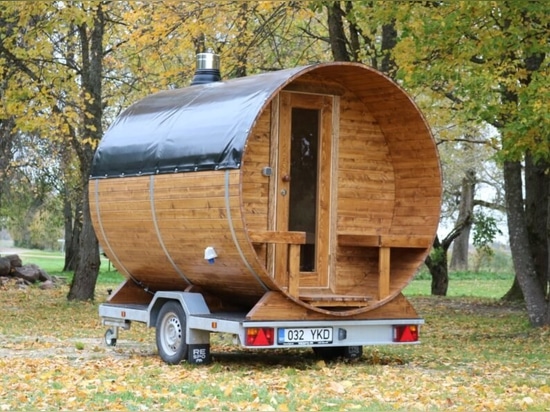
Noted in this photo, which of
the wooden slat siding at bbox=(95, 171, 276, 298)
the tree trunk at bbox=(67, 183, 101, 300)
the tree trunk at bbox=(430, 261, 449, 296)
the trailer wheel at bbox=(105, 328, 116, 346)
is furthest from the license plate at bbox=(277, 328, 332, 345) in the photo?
the tree trunk at bbox=(430, 261, 449, 296)

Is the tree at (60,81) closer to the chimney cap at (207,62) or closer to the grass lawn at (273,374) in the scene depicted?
the grass lawn at (273,374)

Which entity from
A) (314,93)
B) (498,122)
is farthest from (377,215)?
(498,122)

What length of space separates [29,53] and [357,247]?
11.1 metres

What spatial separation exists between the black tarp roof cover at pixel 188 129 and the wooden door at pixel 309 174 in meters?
0.76

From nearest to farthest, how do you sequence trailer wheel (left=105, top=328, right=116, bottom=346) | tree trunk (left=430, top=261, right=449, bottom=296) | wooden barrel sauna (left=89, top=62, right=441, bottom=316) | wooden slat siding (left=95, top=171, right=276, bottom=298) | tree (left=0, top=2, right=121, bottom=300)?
wooden slat siding (left=95, top=171, right=276, bottom=298)
wooden barrel sauna (left=89, top=62, right=441, bottom=316)
trailer wheel (left=105, top=328, right=116, bottom=346)
tree (left=0, top=2, right=121, bottom=300)
tree trunk (left=430, top=261, right=449, bottom=296)

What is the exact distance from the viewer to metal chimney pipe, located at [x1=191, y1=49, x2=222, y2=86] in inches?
580

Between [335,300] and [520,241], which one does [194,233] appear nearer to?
[335,300]

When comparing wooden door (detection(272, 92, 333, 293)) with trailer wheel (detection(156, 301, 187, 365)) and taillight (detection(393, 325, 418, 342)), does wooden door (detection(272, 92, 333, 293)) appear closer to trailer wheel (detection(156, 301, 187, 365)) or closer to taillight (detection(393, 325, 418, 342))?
taillight (detection(393, 325, 418, 342))

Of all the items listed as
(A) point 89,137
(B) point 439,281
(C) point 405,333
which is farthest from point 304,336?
(B) point 439,281

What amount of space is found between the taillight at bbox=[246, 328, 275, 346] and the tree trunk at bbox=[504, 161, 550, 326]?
690 centimetres

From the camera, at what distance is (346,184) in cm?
1389

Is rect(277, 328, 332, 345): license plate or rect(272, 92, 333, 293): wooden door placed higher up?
rect(272, 92, 333, 293): wooden door

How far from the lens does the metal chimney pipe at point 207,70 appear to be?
580 inches

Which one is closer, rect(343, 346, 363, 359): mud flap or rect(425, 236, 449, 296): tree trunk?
rect(343, 346, 363, 359): mud flap
